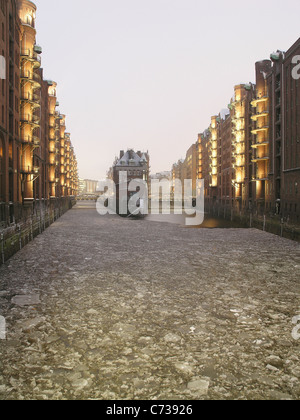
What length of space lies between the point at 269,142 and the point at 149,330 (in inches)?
1882

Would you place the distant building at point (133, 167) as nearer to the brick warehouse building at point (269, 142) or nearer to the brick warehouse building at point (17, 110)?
the brick warehouse building at point (269, 142)

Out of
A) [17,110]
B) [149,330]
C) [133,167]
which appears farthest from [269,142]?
[133,167]

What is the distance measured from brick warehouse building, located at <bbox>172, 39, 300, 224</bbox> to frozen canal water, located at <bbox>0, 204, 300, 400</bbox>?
21947mm

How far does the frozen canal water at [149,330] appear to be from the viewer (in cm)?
575

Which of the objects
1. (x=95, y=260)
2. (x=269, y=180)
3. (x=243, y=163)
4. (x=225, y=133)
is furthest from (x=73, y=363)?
(x=225, y=133)

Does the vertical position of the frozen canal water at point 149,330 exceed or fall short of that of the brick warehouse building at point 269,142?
it falls short

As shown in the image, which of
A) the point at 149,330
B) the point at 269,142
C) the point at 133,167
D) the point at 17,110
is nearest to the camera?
the point at 149,330

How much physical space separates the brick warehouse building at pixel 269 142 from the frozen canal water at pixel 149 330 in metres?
21.9

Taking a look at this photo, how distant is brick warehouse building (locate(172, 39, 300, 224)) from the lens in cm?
4200

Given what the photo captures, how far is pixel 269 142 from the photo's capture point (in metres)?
50.6

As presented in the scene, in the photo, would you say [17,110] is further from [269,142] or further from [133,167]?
[133,167]

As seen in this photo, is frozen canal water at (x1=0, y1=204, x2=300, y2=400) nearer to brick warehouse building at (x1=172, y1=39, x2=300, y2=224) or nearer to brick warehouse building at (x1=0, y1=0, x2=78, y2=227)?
brick warehouse building at (x1=0, y1=0, x2=78, y2=227)

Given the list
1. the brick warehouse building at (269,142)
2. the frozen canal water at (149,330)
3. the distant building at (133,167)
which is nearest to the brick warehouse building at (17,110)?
the frozen canal water at (149,330)
